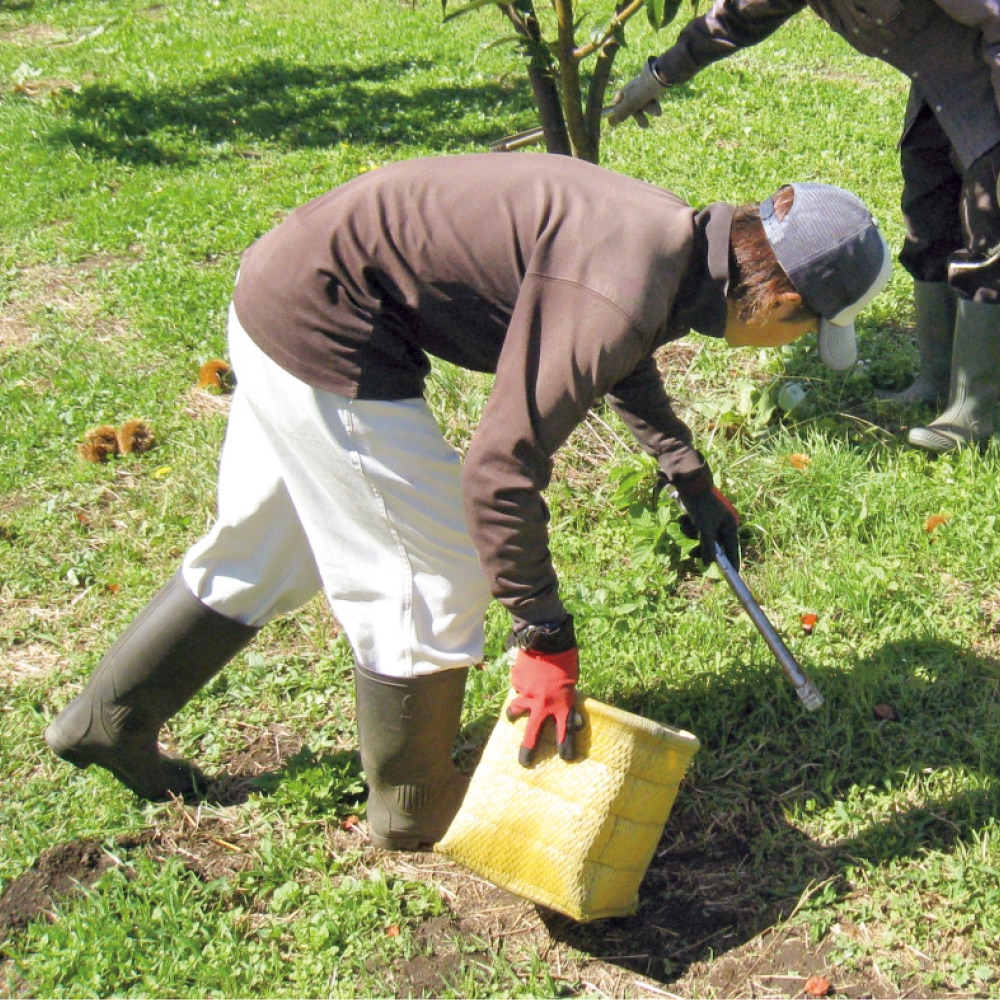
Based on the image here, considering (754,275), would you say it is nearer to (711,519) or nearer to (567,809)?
(711,519)

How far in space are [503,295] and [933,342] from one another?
228cm

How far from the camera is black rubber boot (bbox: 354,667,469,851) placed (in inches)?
94.3

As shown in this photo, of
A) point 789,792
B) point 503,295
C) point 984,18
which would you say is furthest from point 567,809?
point 984,18

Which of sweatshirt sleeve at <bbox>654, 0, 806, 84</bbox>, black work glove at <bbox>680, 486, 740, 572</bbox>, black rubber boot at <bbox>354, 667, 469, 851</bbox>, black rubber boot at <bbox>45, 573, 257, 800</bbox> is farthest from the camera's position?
sweatshirt sleeve at <bbox>654, 0, 806, 84</bbox>

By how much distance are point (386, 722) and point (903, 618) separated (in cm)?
146

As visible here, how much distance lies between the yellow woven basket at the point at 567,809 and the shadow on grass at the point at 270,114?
17.5 feet

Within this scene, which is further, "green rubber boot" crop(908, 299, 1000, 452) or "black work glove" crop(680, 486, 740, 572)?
"green rubber boot" crop(908, 299, 1000, 452)

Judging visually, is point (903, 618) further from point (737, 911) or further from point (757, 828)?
Result: point (737, 911)

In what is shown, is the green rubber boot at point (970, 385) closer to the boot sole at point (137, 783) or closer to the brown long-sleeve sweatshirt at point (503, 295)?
the brown long-sleeve sweatshirt at point (503, 295)

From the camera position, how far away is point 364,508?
224cm

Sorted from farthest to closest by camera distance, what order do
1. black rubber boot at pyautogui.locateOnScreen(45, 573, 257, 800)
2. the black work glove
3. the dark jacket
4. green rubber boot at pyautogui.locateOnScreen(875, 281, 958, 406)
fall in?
green rubber boot at pyautogui.locateOnScreen(875, 281, 958, 406), the dark jacket, the black work glove, black rubber boot at pyautogui.locateOnScreen(45, 573, 257, 800)

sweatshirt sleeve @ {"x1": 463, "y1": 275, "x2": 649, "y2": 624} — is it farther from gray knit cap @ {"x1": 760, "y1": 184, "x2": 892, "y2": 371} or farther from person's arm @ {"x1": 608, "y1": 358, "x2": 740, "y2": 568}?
person's arm @ {"x1": 608, "y1": 358, "x2": 740, "y2": 568}

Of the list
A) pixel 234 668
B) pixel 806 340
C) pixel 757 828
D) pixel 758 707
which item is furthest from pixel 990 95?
pixel 234 668

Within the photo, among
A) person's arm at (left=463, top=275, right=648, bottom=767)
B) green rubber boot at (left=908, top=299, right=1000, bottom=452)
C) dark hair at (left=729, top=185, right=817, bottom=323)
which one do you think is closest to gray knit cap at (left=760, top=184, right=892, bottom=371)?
dark hair at (left=729, top=185, right=817, bottom=323)
